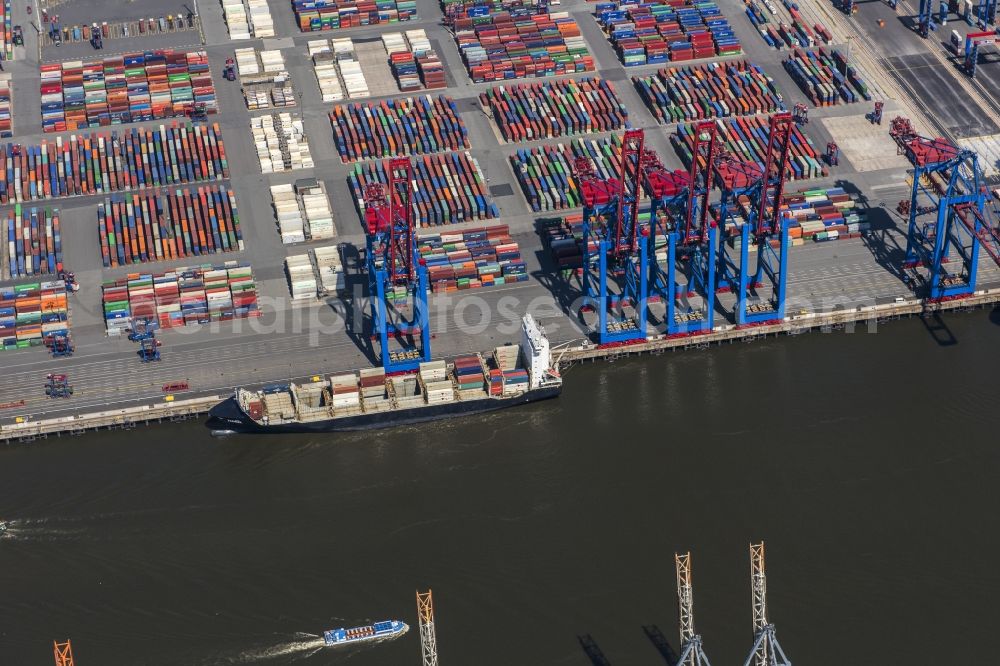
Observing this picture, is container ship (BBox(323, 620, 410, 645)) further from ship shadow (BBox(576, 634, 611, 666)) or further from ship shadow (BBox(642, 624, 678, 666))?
ship shadow (BBox(642, 624, 678, 666))

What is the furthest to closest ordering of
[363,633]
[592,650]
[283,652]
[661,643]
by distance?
[363,633]
[283,652]
[661,643]
[592,650]

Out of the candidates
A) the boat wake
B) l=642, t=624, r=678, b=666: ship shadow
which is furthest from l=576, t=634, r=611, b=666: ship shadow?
the boat wake

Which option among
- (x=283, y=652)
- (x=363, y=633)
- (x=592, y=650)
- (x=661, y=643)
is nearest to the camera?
(x=592, y=650)

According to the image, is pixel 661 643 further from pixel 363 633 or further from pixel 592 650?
pixel 363 633

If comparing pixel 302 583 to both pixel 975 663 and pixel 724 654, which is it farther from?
pixel 975 663

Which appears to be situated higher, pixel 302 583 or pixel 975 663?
pixel 302 583

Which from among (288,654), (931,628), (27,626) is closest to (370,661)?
(288,654)

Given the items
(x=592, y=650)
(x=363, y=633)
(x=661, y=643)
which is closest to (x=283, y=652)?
(x=363, y=633)
